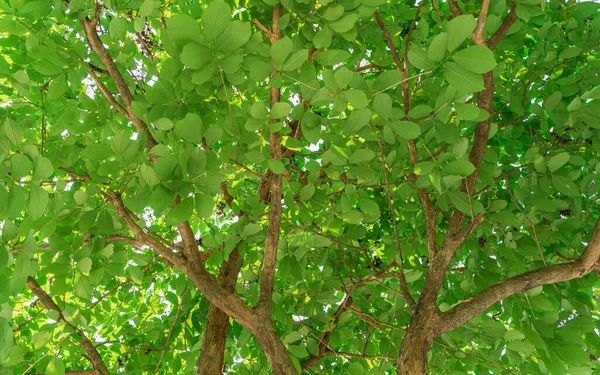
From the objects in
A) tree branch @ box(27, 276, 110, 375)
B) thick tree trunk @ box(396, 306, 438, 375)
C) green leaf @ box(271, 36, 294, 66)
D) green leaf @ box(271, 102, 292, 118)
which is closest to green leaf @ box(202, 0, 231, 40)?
green leaf @ box(271, 36, 294, 66)

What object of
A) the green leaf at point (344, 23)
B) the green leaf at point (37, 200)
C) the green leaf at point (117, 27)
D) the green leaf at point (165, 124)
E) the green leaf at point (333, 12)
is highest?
the green leaf at point (117, 27)

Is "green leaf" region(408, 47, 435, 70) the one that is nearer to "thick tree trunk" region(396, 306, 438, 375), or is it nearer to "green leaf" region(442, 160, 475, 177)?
"green leaf" region(442, 160, 475, 177)

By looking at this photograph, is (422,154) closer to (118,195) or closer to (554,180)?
(554,180)

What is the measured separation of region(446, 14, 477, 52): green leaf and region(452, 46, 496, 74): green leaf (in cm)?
4

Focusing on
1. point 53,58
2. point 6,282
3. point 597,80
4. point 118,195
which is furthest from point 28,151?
point 597,80

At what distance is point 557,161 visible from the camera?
7.17ft

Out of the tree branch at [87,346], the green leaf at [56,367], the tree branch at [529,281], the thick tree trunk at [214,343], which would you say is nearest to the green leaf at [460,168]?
the tree branch at [529,281]

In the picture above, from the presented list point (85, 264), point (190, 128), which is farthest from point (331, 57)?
point (85, 264)

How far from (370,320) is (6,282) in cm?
189

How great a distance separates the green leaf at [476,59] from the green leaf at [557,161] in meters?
1.04

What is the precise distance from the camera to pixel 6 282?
1596mm

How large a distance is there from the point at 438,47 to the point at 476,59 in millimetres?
108

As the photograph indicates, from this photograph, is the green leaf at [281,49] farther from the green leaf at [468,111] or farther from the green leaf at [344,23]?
the green leaf at [468,111]

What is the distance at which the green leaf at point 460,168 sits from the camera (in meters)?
1.86
